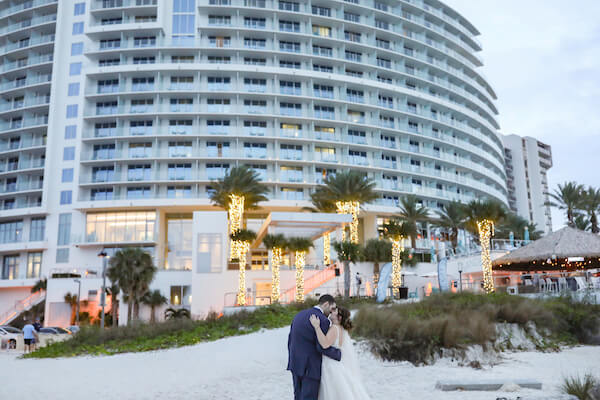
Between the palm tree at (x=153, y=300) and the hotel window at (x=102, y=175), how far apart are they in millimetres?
18791

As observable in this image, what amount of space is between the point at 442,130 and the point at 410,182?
12.1 m

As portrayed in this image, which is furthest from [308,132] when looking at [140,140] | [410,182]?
[140,140]

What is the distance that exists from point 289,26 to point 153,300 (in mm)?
40059

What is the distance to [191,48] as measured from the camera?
5866cm

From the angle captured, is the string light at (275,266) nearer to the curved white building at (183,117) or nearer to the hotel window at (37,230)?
the curved white building at (183,117)

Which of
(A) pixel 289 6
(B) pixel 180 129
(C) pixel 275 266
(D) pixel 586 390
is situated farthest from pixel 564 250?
(A) pixel 289 6

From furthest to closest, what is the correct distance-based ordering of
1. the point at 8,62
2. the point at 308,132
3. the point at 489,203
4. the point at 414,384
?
the point at 8,62
the point at 308,132
the point at 489,203
the point at 414,384

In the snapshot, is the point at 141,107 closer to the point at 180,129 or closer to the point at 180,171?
the point at 180,129

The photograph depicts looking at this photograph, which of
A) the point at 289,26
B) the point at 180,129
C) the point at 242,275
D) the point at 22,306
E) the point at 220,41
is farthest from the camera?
the point at 289,26

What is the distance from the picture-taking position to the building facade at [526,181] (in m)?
103

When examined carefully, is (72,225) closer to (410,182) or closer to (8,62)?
(8,62)

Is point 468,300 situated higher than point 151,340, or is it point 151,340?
point 468,300

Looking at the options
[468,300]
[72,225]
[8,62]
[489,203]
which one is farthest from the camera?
[8,62]

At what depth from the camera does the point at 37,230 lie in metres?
57.4
